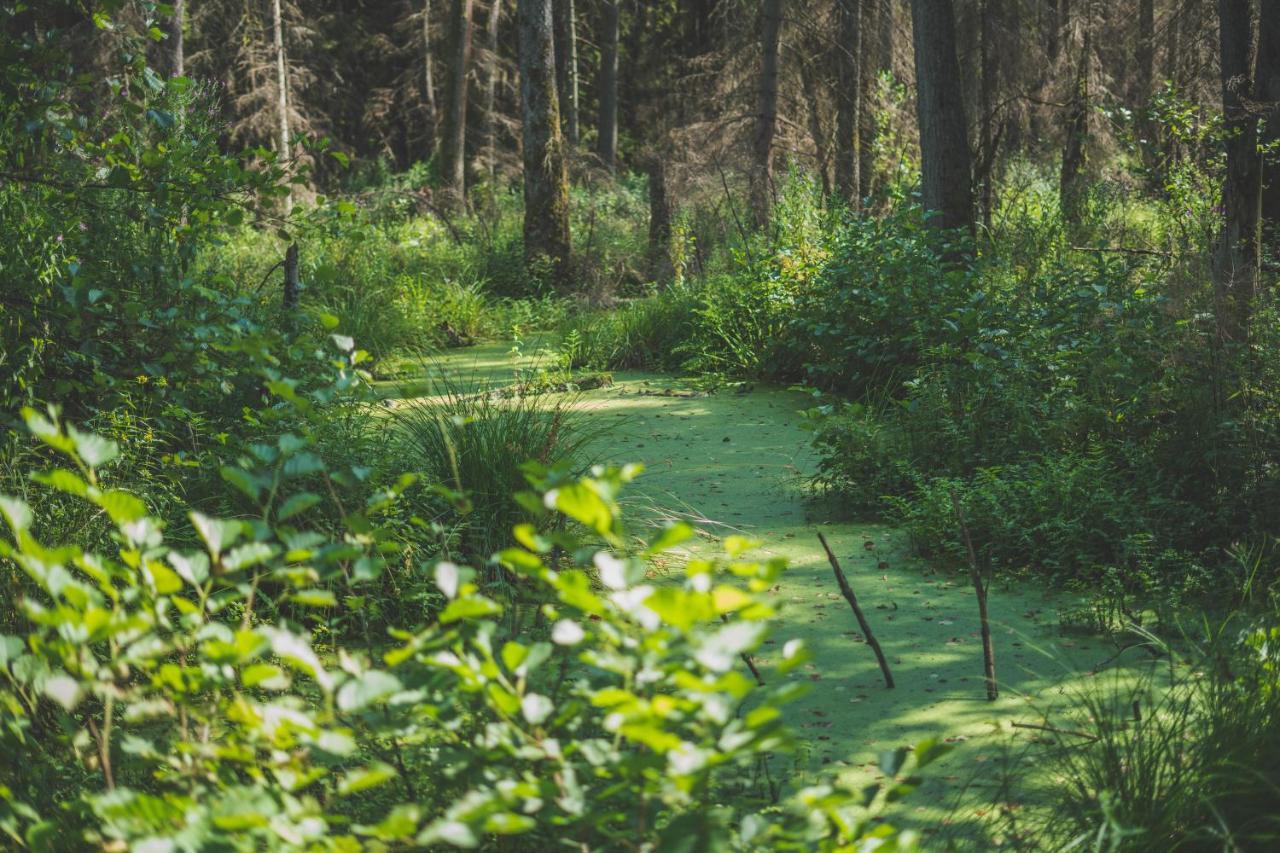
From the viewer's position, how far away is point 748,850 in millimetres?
1868

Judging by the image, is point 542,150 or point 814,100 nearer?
point 542,150

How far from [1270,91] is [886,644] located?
4726 millimetres

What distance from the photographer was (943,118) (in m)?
8.10

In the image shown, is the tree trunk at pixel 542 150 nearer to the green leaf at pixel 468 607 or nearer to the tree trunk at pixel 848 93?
the tree trunk at pixel 848 93

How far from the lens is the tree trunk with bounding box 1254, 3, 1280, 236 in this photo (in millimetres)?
6391

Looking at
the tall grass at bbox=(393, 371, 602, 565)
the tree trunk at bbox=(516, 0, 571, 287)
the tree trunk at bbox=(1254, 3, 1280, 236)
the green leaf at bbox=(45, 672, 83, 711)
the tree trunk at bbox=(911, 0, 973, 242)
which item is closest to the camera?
the green leaf at bbox=(45, 672, 83, 711)

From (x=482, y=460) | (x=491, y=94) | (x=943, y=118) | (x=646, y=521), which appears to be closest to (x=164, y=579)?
(x=482, y=460)

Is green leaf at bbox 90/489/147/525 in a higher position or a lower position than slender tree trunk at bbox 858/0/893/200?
lower

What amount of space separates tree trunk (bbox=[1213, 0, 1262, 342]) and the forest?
3cm

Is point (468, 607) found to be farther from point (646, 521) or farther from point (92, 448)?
point (646, 521)

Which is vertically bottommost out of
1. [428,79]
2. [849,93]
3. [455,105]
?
[849,93]

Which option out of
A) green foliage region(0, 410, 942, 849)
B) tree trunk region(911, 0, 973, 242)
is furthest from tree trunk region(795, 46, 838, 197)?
green foliage region(0, 410, 942, 849)

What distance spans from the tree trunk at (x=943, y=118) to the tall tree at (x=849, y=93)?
16.5 feet

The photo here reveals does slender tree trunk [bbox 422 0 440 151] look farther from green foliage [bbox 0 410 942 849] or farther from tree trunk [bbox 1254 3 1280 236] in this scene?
green foliage [bbox 0 410 942 849]
